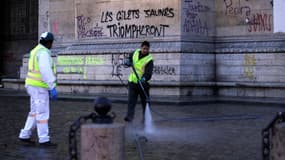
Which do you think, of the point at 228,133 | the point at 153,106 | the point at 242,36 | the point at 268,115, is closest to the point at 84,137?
the point at 228,133

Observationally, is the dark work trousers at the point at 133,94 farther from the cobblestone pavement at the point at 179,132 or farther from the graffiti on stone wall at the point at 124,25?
the graffiti on stone wall at the point at 124,25

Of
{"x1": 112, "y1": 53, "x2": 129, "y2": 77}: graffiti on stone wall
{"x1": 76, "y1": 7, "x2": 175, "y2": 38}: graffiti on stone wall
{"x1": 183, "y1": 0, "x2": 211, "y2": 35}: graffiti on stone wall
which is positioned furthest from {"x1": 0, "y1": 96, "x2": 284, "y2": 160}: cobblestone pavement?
{"x1": 76, "y1": 7, "x2": 175, "y2": 38}: graffiti on stone wall

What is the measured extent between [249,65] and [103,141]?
13.6 metres

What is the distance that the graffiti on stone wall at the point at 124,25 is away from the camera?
19153 millimetres

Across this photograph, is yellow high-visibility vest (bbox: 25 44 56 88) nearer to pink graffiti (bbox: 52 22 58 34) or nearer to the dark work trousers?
the dark work trousers

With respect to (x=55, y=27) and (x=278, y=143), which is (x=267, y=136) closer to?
(x=278, y=143)

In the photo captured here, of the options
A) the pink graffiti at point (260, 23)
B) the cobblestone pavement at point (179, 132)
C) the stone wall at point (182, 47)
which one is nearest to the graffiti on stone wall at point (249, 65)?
the stone wall at point (182, 47)

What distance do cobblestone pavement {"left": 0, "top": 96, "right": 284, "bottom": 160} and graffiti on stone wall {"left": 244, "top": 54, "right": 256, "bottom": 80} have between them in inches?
84.1

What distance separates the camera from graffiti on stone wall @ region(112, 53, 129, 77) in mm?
19594

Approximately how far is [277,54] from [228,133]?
26.2 feet

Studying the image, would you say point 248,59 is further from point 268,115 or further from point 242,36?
point 268,115

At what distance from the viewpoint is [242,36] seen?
19703mm

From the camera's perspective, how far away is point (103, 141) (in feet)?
18.8

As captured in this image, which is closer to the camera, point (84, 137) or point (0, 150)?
point (84, 137)
